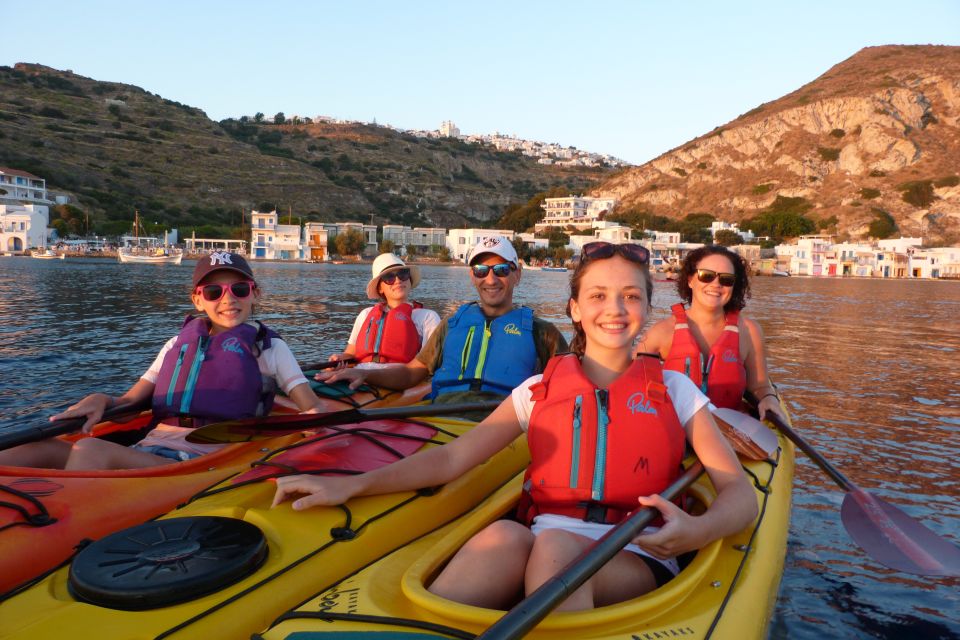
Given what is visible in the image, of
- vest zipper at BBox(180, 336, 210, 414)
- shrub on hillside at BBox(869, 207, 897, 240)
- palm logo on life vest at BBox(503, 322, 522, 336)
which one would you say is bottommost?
vest zipper at BBox(180, 336, 210, 414)

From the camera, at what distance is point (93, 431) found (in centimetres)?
400

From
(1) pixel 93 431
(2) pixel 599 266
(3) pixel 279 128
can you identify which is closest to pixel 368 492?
(2) pixel 599 266

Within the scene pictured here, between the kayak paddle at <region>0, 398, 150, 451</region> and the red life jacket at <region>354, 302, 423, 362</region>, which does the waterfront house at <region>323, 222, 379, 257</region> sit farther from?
the kayak paddle at <region>0, 398, 150, 451</region>

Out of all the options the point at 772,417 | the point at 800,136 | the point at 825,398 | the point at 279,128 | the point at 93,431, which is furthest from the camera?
the point at 279,128

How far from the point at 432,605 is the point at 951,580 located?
3798mm

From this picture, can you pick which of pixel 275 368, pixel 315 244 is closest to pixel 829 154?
pixel 315 244

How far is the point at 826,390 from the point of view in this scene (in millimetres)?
9570

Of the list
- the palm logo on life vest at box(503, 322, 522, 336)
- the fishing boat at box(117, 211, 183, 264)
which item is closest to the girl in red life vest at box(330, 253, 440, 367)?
the palm logo on life vest at box(503, 322, 522, 336)

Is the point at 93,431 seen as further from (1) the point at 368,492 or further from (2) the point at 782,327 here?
(2) the point at 782,327

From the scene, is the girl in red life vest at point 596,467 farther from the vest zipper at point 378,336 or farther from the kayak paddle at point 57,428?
the vest zipper at point 378,336

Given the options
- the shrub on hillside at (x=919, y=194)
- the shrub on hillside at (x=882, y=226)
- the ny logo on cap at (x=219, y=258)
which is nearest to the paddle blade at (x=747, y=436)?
the ny logo on cap at (x=219, y=258)

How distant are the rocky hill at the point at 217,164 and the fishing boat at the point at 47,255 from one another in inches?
410

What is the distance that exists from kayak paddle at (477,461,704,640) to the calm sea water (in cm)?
211

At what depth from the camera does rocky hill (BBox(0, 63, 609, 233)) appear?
8294 centimetres
